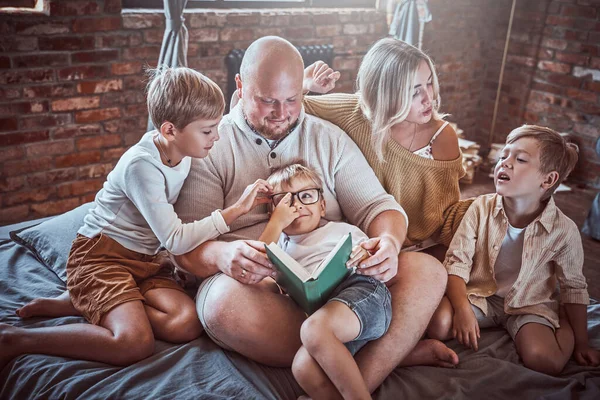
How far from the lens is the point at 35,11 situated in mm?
2857

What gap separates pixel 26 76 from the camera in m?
2.93

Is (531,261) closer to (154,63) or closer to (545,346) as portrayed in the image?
(545,346)

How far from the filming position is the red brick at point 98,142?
325cm

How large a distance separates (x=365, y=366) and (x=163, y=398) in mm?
577

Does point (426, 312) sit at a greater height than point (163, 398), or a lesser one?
greater

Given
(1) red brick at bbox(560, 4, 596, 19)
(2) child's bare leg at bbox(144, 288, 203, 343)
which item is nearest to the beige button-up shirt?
(2) child's bare leg at bbox(144, 288, 203, 343)

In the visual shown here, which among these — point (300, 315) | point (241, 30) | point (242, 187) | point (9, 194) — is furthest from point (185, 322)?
point (241, 30)

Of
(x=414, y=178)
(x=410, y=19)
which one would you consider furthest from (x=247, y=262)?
(x=410, y=19)

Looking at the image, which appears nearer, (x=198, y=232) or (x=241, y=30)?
(x=198, y=232)

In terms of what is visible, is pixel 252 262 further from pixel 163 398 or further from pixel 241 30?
pixel 241 30

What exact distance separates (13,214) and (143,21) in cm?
129

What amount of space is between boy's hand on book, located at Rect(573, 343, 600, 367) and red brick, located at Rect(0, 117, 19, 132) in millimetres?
2776

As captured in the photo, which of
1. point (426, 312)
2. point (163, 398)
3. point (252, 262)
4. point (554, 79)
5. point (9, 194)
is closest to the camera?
point (163, 398)

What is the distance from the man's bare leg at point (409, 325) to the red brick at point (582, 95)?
9.63 feet
